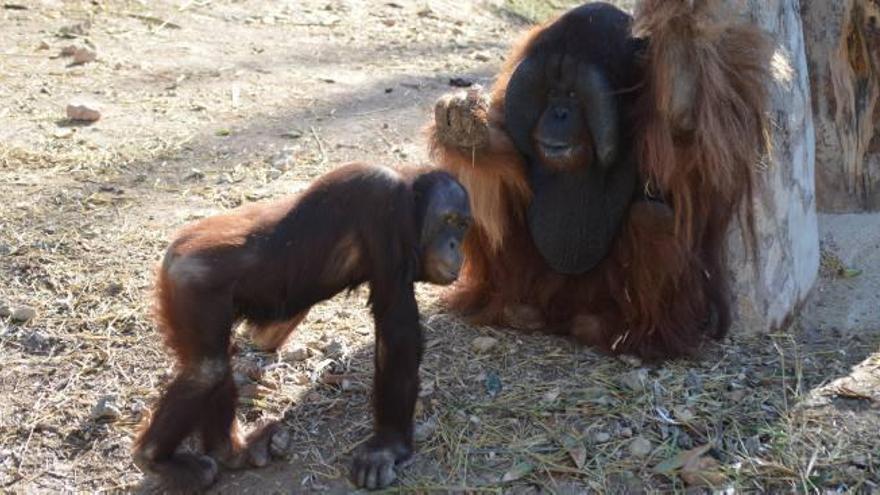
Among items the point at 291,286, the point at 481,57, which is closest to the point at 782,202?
the point at 291,286

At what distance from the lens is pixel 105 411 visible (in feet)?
11.0

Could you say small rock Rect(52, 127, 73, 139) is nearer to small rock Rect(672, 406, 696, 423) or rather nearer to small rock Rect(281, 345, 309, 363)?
small rock Rect(281, 345, 309, 363)

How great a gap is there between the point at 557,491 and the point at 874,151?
7.64ft

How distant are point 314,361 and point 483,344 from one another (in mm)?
544

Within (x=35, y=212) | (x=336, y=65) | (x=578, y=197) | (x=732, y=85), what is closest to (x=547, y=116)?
(x=578, y=197)

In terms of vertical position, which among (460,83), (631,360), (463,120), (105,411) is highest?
(463,120)

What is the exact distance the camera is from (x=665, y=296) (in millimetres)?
3783

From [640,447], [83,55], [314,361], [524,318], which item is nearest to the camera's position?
[640,447]

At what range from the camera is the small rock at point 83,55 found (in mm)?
5926

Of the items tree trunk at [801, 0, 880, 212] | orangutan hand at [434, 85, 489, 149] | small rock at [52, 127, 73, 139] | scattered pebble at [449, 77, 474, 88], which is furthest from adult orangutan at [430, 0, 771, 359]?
small rock at [52, 127, 73, 139]

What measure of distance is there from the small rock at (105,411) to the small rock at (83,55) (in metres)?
3.03

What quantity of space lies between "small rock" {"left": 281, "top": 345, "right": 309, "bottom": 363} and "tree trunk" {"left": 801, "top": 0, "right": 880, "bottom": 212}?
2212 millimetres

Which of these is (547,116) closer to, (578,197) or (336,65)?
(578,197)

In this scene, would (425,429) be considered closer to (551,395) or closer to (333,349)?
(551,395)
